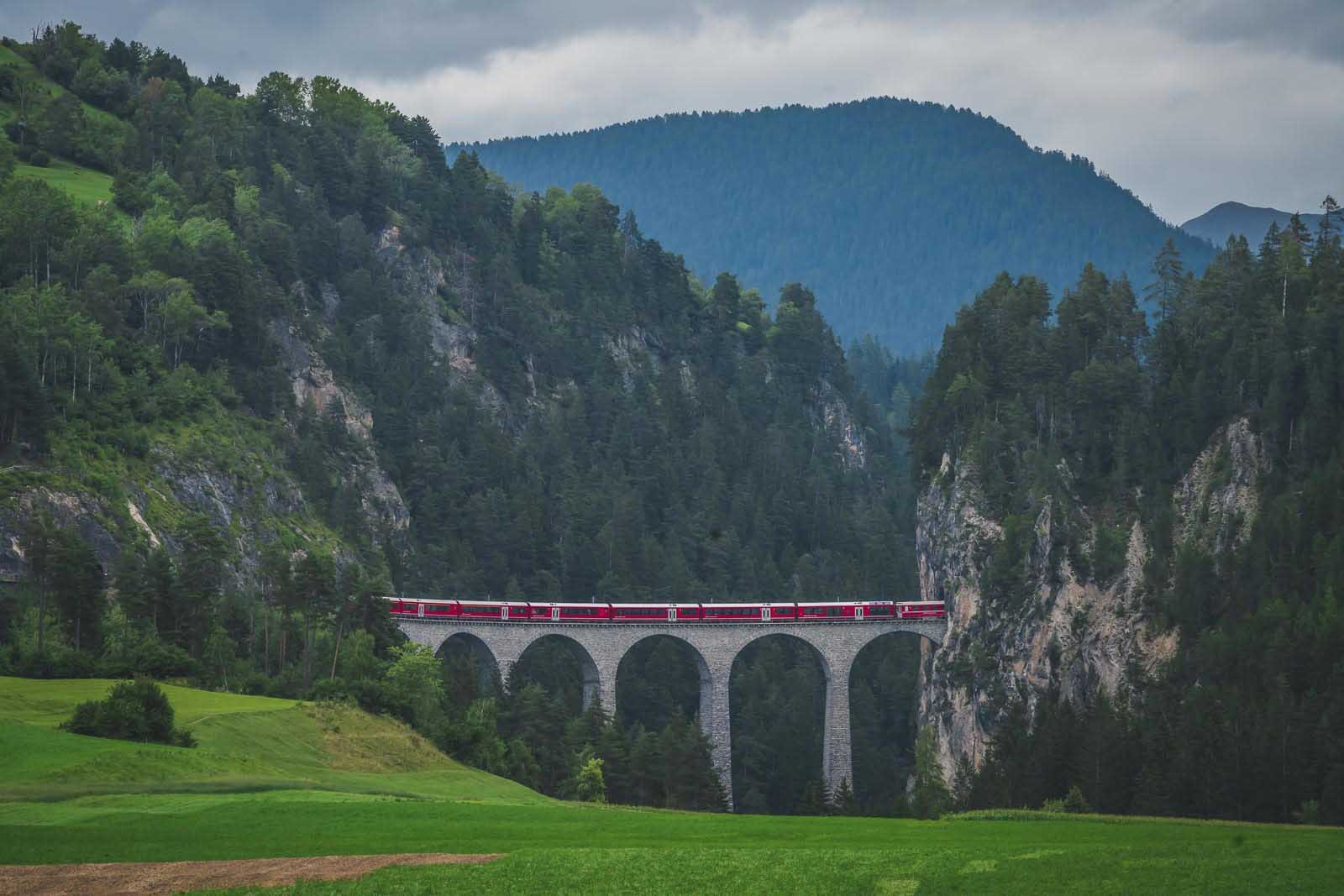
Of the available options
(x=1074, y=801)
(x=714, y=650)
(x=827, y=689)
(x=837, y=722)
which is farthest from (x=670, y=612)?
(x=1074, y=801)

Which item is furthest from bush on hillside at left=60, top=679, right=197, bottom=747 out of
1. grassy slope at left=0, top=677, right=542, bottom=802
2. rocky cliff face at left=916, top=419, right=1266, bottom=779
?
rocky cliff face at left=916, top=419, right=1266, bottom=779

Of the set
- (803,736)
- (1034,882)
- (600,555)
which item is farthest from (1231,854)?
(600,555)

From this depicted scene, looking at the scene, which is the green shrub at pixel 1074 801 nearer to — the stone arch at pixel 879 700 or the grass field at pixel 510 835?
the grass field at pixel 510 835

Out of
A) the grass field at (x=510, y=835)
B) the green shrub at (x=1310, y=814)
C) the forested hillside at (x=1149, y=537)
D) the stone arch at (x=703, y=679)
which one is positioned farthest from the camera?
the stone arch at (x=703, y=679)

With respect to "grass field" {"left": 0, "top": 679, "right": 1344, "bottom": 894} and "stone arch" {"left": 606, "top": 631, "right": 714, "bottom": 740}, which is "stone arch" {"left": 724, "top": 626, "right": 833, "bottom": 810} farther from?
"grass field" {"left": 0, "top": 679, "right": 1344, "bottom": 894}

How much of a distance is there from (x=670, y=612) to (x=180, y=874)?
77758 mm

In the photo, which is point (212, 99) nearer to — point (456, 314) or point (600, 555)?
point (456, 314)

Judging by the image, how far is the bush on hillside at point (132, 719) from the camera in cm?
6894

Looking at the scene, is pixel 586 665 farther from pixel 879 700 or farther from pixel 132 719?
pixel 132 719

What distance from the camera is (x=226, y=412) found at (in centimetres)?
13162

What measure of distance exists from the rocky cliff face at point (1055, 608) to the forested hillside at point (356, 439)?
34.3ft

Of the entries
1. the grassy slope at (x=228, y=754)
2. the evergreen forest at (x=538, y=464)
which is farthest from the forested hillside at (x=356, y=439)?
the grassy slope at (x=228, y=754)

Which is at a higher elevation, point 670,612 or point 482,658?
point 670,612

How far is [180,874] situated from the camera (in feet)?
157
